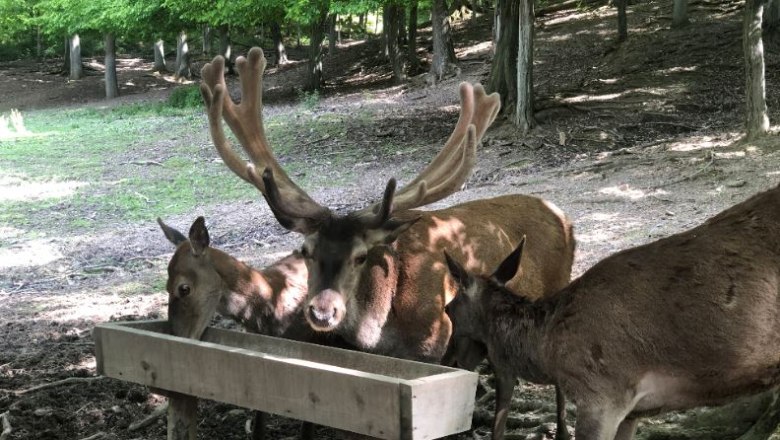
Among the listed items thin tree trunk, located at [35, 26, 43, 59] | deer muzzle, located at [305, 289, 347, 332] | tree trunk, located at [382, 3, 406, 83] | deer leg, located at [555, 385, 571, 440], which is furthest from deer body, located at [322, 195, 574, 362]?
thin tree trunk, located at [35, 26, 43, 59]

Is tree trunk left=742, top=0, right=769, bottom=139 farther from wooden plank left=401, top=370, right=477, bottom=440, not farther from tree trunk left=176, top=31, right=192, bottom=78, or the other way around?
tree trunk left=176, top=31, right=192, bottom=78

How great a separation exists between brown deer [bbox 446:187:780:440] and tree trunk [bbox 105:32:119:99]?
31185mm

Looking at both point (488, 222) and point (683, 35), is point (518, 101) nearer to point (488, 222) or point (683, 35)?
point (683, 35)

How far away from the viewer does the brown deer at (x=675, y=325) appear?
12.2 feet

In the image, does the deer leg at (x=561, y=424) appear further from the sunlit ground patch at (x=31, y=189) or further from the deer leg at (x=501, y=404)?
the sunlit ground patch at (x=31, y=189)

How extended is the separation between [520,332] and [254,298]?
1543 mm

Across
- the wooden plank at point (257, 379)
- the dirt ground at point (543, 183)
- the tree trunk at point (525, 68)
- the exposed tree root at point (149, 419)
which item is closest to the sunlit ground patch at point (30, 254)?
the dirt ground at point (543, 183)

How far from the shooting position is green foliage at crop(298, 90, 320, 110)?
23.8m

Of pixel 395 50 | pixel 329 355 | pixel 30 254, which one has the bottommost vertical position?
pixel 30 254

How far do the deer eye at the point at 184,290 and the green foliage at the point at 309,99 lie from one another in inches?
729

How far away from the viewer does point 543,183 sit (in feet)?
43.7

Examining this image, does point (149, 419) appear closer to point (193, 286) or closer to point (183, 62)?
point (193, 286)

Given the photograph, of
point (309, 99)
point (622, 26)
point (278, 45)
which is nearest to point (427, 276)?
point (309, 99)

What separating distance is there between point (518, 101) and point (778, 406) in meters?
12.9
